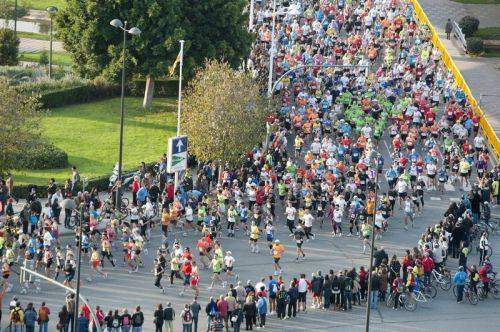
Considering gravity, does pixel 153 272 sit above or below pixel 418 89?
below

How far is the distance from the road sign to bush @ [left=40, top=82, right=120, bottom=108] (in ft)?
66.3

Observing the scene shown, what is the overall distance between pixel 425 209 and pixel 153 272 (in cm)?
1460

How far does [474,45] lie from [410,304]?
3753cm

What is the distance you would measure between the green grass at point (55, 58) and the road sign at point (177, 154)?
102 ft

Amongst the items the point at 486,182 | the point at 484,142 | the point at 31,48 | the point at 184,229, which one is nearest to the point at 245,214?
the point at 184,229

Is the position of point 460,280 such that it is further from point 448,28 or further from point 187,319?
point 448,28

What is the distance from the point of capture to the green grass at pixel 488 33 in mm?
93938

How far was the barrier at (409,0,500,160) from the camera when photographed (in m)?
74.4

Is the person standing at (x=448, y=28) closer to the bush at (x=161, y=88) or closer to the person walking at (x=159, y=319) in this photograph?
the bush at (x=161, y=88)

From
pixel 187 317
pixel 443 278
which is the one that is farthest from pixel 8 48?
pixel 187 317

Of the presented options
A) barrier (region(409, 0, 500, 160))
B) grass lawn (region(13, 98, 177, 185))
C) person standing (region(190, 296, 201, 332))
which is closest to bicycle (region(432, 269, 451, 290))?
person standing (region(190, 296, 201, 332))

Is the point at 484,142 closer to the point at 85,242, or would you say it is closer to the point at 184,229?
the point at 184,229

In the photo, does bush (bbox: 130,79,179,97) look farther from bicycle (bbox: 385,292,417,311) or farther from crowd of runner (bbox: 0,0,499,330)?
bicycle (bbox: 385,292,417,311)

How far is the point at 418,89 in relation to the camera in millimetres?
79438
